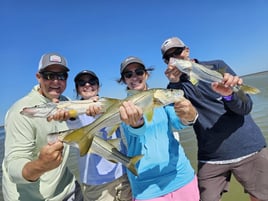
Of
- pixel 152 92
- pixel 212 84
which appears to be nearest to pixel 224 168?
pixel 212 84

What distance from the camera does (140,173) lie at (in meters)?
3.93

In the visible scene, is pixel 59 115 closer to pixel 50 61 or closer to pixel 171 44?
pixel 50 61

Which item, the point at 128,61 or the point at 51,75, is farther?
the point at 128,61

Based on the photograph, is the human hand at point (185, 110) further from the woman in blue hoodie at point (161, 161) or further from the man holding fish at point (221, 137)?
the man holding fish at point (221, 137)

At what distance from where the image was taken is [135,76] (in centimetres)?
471

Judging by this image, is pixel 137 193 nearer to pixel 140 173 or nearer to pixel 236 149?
pixel 140 173

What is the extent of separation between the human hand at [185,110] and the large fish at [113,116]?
0.14 m

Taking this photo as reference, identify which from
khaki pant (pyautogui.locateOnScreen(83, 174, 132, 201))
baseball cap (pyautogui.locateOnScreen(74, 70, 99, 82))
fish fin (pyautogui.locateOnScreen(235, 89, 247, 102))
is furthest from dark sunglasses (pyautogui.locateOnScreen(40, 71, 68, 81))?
fish fin (pyautogui.locateOnScreen(235, 89, 247, 102))

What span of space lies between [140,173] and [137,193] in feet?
0.96

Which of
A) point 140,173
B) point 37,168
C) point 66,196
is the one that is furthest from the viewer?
point 66,196

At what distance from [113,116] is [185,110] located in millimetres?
1084

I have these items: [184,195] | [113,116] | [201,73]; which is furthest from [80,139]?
[201,73]

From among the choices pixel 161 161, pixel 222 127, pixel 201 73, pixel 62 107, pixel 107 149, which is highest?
pixel 201 73

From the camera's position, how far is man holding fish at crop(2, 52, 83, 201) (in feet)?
10.7
